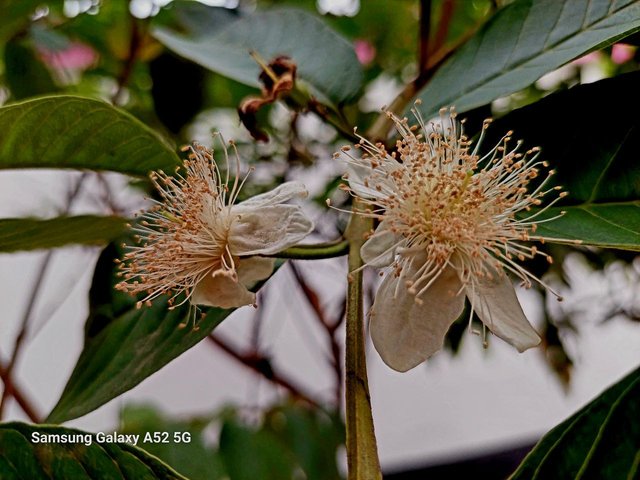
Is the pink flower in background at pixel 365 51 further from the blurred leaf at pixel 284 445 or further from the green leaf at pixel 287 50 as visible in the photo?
the blurred leaf at pixel 284 445

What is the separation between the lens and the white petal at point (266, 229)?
405 mm

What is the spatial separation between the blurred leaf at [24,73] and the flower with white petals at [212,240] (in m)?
0.57

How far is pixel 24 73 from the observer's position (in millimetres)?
932

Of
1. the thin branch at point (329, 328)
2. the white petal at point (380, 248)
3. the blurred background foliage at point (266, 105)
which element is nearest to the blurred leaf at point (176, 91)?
the blurred background foliage at point (266, 105)

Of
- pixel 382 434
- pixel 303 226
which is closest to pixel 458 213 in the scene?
pixel 303 226

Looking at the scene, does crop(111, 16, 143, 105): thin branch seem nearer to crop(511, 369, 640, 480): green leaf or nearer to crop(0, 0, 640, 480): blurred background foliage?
crop(0, 0, 640, 480): blurred background foliage

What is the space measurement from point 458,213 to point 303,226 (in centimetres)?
10

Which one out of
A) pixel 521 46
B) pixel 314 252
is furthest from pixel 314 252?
pixel 521 46

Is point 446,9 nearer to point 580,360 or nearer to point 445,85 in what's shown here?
point 445,85

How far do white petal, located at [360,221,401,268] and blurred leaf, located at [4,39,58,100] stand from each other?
27.7 inches

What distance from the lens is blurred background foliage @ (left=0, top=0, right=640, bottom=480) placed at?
2.70 ft

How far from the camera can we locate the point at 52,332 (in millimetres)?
1944

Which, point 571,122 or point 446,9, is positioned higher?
point 446,9

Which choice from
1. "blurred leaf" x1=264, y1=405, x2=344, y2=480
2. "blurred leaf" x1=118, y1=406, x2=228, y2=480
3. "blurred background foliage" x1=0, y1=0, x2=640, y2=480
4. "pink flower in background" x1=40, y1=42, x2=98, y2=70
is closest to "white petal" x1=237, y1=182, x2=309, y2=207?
"blurred background foliage" x1=0, y1=0, x2=640, y2=480
